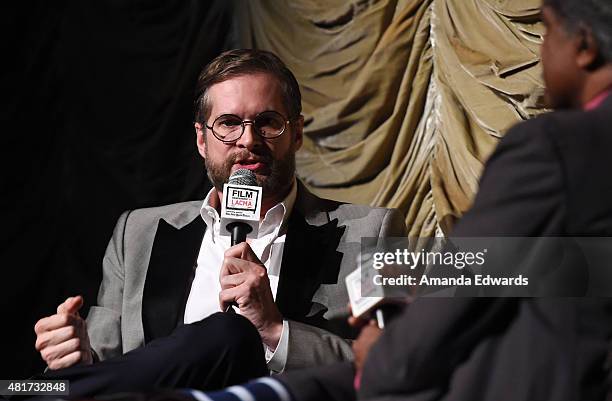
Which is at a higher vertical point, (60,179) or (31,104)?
(31,104)

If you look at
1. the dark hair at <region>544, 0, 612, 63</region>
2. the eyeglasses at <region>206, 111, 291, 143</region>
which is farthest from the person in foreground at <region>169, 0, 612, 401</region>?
the eyeglasses at <region>206, 111, 291, 143</region>

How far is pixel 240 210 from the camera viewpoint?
7.57ft

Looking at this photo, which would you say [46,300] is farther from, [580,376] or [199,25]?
[580,376]

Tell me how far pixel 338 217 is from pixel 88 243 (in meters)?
2.46

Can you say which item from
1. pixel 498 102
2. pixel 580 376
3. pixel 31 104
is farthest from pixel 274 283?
pixel 31 104

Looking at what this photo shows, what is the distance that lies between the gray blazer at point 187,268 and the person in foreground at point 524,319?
104 centimetres

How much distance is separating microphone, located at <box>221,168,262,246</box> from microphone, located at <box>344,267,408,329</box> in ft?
2.40

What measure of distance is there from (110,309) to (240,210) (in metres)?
0.65

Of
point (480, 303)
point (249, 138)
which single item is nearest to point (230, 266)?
point (249, 138)

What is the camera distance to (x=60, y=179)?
4.97 metres

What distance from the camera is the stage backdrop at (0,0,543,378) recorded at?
13.0 ft

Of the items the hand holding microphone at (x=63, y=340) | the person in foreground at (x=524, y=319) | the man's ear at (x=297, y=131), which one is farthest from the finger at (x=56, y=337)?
the person in foreground at (x=524, y=319)

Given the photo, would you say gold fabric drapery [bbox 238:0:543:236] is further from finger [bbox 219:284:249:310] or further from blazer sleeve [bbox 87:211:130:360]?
finger [bbox 219:284:249:310]

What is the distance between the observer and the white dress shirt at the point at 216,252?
2588 mm
